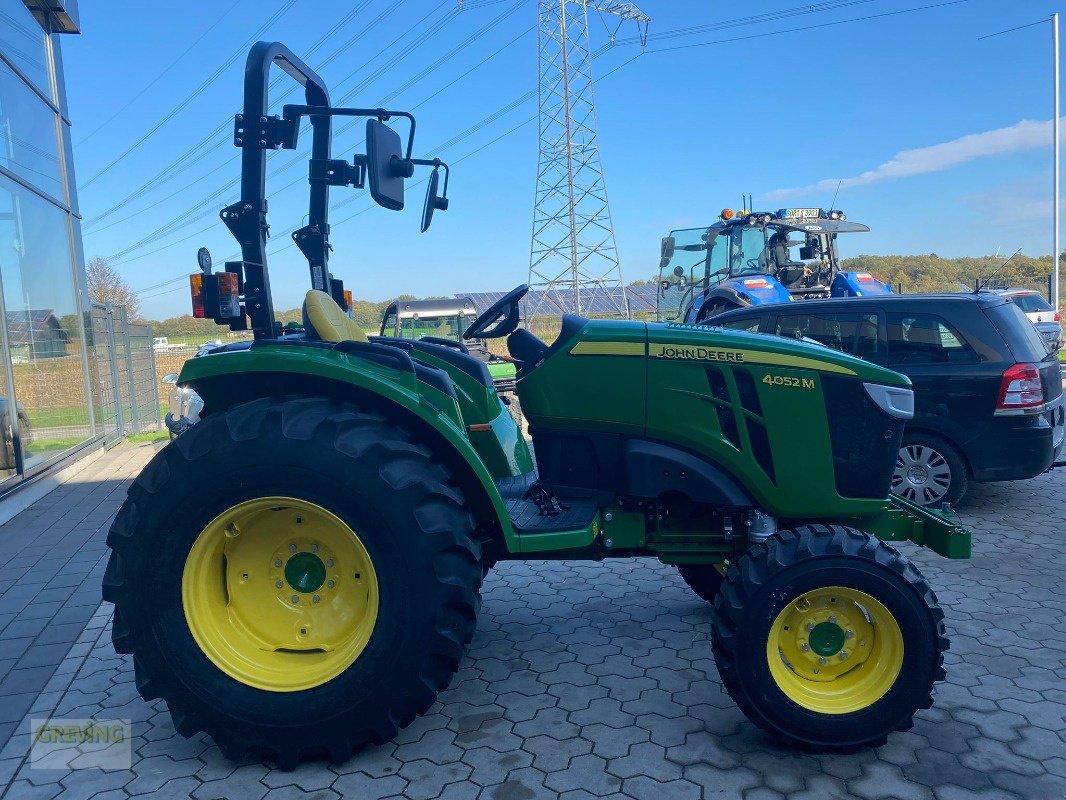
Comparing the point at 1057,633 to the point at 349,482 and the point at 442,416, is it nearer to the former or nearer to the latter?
the point at 442,416

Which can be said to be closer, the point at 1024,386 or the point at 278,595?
the point at 278,595

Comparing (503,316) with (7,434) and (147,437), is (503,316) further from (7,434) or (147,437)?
(147,437)

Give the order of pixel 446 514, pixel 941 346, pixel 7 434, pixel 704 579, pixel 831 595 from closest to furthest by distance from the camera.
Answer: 1. pixel 446 514
2. pixel 831 595
3. pixel 704 579
4. pixel 941 346
5. pixel 7 434

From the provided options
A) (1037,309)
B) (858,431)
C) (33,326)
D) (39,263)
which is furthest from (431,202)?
(1037,309)

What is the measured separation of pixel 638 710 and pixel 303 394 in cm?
186

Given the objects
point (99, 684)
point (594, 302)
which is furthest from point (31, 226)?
point (594, 302)

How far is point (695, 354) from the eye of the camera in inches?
125

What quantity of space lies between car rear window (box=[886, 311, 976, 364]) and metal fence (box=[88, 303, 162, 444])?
32.7ft

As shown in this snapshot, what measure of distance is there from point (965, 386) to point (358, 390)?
16.0 feet

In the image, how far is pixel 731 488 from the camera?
124 inches

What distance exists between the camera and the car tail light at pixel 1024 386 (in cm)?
582

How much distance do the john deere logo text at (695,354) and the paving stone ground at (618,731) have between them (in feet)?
4.67

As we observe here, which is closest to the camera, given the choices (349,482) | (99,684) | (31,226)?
(349,482)

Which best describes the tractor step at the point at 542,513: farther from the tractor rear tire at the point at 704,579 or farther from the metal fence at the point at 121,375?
the metal fence at the point at 121,375
